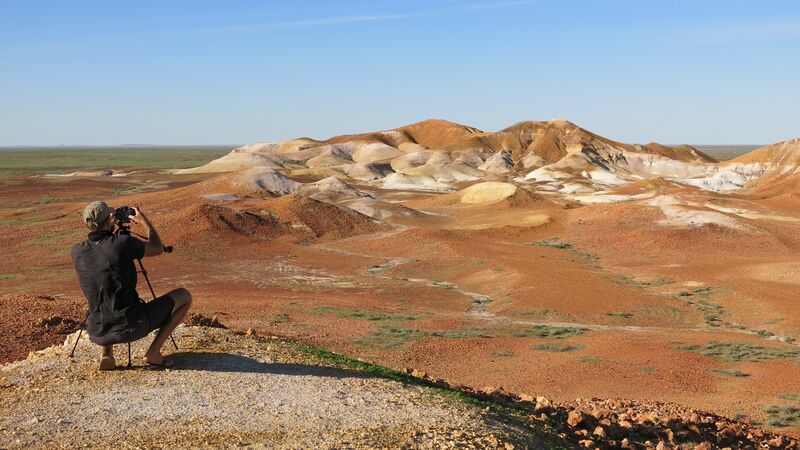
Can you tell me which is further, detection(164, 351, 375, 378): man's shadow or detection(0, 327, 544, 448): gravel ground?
detection(164, 351, 375, 378): man's shadow

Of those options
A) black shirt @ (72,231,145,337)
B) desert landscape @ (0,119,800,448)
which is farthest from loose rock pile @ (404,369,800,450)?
black shirt @ (72,231,145,337)

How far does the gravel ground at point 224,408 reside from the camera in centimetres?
818

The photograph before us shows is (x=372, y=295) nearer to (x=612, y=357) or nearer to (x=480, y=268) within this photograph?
(x=480, y=268)

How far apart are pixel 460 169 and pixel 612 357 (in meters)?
104

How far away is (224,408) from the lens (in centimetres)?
897

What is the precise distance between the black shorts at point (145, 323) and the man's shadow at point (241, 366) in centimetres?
97

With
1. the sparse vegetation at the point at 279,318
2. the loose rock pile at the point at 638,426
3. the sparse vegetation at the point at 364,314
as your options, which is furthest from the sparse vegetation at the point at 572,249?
the loose rock pile at the point at 638,426

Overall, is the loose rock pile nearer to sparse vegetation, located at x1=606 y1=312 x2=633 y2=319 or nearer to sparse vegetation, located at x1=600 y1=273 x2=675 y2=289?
sparse vegetation, located at x1=606 y1=312 x2=633 y2=319

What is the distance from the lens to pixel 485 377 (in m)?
18.5

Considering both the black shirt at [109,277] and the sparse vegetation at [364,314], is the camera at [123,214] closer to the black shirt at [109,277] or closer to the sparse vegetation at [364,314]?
the black shirt at [109,277]

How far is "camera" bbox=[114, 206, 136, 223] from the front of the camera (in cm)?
943

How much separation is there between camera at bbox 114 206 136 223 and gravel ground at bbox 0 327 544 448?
2.06 meters

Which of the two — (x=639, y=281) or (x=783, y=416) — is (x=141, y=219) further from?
(x=639, y=281)

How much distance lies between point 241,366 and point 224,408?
1666 millimetres
